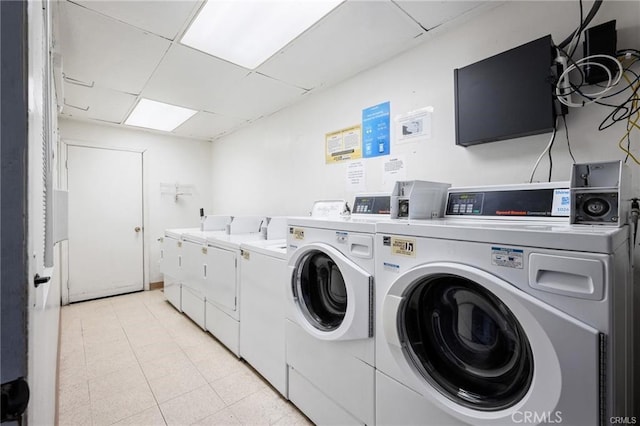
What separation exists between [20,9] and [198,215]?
4.43 metres

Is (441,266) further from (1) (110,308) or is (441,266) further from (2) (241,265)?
(1) (110,308)

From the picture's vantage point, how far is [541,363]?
2.48 feet

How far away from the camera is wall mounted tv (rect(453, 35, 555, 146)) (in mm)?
1315

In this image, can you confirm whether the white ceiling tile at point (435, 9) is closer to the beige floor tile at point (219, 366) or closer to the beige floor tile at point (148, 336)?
the beige floor tile at point (219, 366)

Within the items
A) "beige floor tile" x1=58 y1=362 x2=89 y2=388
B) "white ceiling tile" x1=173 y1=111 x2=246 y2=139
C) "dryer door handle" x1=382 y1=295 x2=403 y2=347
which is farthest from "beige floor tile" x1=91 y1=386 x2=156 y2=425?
"white ceiling tile" x1=173 y1=111 x2=246 y2=139

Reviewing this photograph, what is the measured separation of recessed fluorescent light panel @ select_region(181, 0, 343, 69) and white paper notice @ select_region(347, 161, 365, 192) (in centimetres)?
101

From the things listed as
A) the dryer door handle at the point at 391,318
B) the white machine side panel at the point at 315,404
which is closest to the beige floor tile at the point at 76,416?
the white machine side panel at the point at 315,404

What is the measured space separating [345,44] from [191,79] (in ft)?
4.55

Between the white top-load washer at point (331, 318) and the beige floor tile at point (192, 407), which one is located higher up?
the white top-load washer at point (331, 318)

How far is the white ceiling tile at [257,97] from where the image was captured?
249cm

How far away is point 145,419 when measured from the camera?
5.40 feet

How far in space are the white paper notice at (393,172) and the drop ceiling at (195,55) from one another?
30.1 inches

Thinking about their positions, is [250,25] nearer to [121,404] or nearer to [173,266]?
[121,404]

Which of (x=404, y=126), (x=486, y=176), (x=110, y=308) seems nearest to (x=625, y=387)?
(x=486, y=176)
